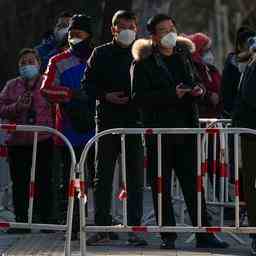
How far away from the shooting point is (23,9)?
85.8ft

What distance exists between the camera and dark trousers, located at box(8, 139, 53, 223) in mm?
14203

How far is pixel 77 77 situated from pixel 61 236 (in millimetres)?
1534

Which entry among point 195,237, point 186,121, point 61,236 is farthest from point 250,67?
Result: point 61,236

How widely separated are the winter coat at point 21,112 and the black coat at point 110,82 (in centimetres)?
130

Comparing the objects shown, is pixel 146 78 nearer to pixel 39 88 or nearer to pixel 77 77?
pixel 77 77

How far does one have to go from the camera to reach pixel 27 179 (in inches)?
566

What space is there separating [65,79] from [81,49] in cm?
32

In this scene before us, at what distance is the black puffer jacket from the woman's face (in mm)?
1995

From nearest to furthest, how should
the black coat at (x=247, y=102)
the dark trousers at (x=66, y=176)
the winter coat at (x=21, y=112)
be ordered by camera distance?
the black coat at (x=247, y=102) < the dark trousers at (x=66, y=176) < the winter coat at (x=21, y=112)

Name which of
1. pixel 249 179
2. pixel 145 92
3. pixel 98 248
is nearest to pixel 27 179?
pixel 98 248

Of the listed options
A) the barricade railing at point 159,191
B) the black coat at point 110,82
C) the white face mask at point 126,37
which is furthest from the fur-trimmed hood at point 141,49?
the barricade railing at point 159,191

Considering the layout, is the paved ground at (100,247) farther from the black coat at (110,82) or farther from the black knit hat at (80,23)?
the black knit hat at (80,23)

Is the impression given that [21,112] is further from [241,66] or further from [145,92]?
[241,66]

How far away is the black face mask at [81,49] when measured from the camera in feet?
43.5
